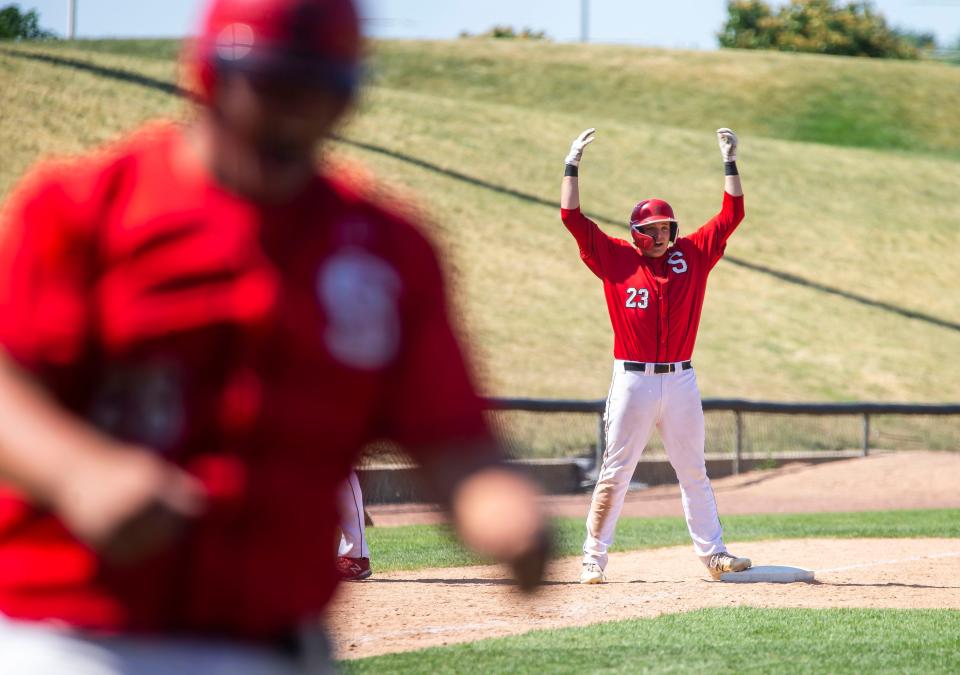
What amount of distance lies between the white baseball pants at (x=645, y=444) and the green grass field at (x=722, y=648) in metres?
1.27

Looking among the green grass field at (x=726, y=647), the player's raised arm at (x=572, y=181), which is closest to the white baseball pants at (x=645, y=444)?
the player's raised arm at (x=572, y=181)

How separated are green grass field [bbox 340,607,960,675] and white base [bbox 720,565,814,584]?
1.26m

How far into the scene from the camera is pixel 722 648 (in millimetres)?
6930

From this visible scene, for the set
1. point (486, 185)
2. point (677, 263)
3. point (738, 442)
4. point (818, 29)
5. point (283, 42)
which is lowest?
point (738, 442)

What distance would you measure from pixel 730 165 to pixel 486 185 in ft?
86.9

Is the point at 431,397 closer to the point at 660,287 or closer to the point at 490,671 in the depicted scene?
the point at 490,671

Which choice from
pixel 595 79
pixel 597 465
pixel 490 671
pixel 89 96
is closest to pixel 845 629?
pixel 490 671

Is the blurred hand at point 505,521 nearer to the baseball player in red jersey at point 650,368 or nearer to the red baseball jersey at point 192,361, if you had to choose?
the red baseball jersey at point 192,361

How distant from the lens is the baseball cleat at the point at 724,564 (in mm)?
9289

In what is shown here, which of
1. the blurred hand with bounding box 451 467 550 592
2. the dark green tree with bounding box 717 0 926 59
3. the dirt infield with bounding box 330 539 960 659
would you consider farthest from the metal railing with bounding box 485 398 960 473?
the dark green tree with bounding box 717 0 926 59

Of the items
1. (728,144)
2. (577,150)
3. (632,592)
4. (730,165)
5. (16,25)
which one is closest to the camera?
(632,592)

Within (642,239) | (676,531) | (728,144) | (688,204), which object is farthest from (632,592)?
(688,204)

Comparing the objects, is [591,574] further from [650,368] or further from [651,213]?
[651,213]

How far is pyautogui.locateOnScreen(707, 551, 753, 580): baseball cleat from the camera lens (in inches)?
366
